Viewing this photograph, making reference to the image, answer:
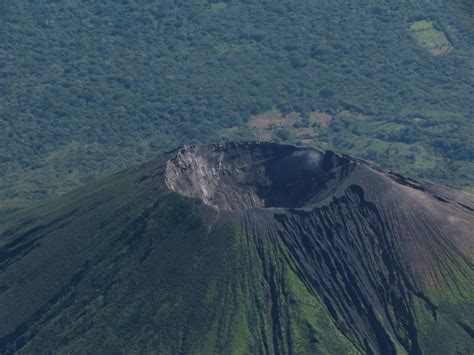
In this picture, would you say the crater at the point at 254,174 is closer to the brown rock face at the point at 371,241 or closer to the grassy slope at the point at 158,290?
the brown rock face at the point at 371,241

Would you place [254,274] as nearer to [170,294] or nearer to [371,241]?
[170,294]

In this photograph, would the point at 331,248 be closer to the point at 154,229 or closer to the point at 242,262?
the point at 242,262

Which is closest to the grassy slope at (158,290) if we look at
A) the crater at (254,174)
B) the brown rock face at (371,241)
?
the brown rock face at (371,241)

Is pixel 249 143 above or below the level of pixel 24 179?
above

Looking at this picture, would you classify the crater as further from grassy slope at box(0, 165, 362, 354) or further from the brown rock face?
grassy slope at box(0, 165, 362, 354)

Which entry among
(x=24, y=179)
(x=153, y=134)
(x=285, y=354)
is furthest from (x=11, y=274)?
(x=153, y=134)

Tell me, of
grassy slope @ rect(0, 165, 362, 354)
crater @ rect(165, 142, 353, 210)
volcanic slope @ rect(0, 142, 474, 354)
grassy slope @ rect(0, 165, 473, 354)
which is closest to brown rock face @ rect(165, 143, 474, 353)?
volcanic slope @ rect(0, 142, 474, 354)

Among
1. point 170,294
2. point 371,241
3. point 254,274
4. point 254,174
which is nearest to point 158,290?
point 170,294
